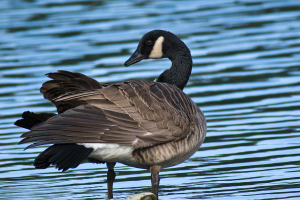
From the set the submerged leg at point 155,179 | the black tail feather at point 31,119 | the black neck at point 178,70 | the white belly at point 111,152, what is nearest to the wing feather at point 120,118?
the white belly at point 111,152

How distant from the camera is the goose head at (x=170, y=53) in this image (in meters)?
7.63

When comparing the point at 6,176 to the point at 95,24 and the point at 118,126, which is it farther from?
the point at 95,24

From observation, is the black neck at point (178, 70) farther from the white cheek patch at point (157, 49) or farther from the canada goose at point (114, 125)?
the canada goose at point (114, 125)

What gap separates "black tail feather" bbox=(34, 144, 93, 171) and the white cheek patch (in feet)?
7.27

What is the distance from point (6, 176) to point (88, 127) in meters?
2.20

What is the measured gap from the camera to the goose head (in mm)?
7629

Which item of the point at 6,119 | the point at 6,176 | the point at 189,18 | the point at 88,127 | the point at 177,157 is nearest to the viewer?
the point at 88,127

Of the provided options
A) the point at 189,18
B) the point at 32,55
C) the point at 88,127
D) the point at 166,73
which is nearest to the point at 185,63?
the point at 166,73

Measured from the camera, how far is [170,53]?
7.77 m

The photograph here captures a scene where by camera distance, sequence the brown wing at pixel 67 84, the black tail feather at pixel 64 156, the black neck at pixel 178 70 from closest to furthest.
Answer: the black tail feather at pixel 64 156
the brown wing at pixel 67 84
the black neck at pixel 178 70

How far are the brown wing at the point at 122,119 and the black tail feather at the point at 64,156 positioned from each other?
12cm

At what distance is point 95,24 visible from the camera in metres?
15.9

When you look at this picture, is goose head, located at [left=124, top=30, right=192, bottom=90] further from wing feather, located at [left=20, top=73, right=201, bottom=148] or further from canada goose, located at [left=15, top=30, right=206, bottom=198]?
wing feather, located at [left=20, top=73, right=201, bottom=148]

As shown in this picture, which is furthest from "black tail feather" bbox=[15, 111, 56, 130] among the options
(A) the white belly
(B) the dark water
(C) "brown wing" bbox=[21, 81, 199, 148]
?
(B) the dark water
